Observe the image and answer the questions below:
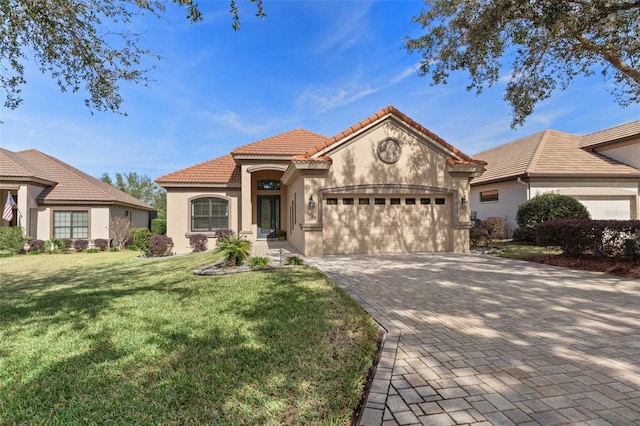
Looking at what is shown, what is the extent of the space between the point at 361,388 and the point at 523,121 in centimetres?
1327

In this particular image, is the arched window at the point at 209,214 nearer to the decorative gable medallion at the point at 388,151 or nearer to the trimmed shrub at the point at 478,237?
the decorative gable medallion at the point at 388,151

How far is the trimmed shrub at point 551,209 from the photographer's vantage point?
15.5 metres

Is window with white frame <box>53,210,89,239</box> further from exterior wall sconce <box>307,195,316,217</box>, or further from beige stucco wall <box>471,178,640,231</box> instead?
beige stucco wall <box>471,178,640,231</box>

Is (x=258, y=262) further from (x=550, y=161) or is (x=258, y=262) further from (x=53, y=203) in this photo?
(x=550, y=161)

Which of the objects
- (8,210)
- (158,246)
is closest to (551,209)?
(158,246)

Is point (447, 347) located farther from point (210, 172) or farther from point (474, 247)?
point (210, 172)

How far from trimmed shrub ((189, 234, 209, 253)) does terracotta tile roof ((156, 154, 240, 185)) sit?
10.3 ft

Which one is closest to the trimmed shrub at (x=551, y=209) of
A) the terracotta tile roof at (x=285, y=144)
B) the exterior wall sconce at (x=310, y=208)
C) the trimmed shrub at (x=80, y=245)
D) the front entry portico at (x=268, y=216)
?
the terracotta tile roof at (x=285, y=144)

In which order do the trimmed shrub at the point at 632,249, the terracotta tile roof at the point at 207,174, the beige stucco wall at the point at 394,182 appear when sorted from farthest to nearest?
1. the terracotta tile roof at the point at 207,174
2. the beige stucco wall at the point at 394,182
3. the trimmed shrub at the point at 632,249

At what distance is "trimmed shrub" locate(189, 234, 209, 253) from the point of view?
16.7 m

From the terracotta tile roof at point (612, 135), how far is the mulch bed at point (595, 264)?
46.4ft

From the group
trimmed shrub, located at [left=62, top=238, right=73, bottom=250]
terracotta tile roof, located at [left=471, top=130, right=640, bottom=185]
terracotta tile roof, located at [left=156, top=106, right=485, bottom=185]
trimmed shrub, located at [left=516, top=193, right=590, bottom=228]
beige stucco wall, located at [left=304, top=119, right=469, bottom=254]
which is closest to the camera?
beige stucco wall, located at [left=304, top=119, right=469, bottom=254]

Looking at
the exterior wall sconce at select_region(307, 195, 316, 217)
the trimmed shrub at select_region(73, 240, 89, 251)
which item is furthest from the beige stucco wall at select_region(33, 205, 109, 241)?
the exterior wall sconce at select_region(307, 195, 316, 217)

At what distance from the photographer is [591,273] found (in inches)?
330
